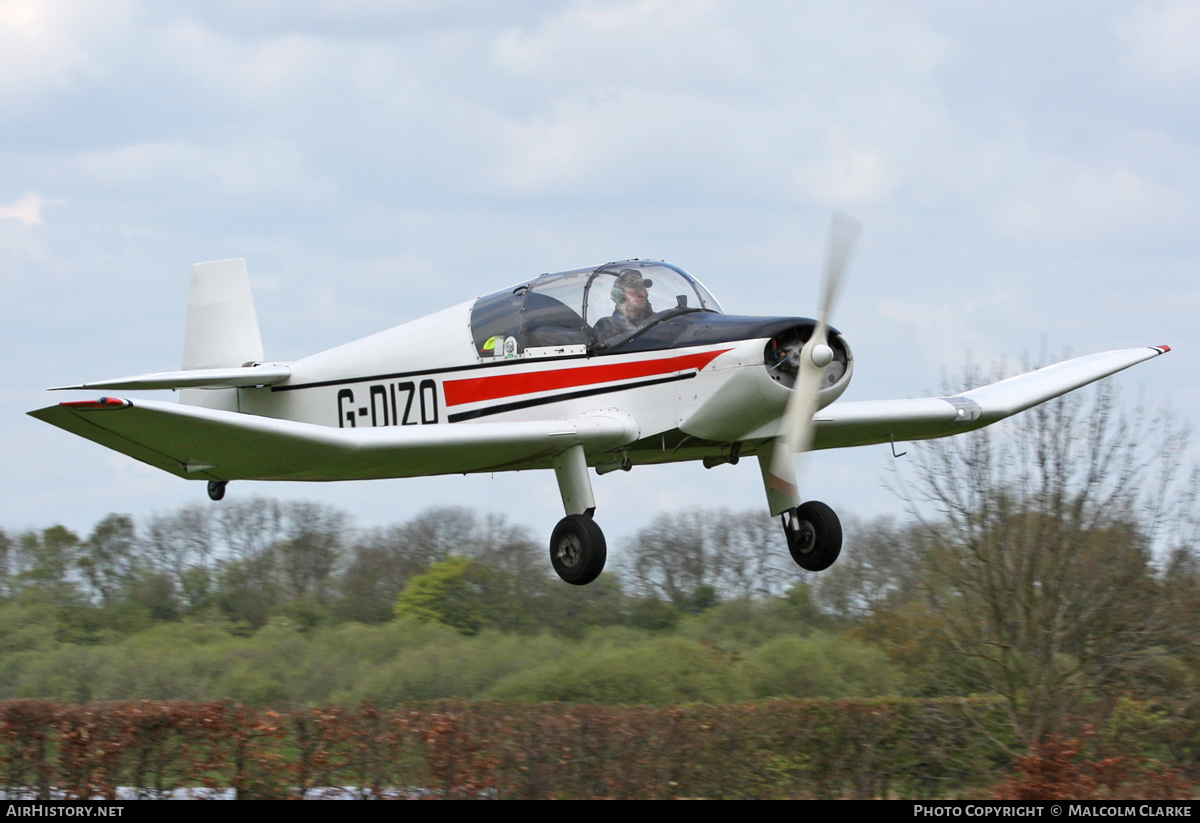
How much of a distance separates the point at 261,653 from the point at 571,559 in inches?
283

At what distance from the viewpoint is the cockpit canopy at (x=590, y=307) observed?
10.7 metres

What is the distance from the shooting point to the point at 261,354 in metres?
14.3

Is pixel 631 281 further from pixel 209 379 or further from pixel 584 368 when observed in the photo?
pixel 209 379

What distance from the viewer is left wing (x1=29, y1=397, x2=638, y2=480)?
865 centimetres

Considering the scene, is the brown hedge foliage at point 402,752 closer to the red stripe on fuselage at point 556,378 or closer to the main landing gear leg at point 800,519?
the main landing gear leg at point 800,519

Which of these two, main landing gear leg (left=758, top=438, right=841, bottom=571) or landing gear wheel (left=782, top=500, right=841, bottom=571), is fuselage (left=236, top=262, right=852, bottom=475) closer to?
main landing gear leg (left=758, top=438, right=841, bottom=571)

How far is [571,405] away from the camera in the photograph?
10.7 metres

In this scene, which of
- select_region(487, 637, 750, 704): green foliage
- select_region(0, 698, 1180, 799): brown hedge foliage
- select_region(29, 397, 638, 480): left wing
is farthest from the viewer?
select_region(487, 637, 750, 704): green foliage

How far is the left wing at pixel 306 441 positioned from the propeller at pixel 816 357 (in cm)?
141

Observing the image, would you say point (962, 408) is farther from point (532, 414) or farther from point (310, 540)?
point (310, 540)

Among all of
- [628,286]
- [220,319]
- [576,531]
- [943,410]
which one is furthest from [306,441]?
[943,410]

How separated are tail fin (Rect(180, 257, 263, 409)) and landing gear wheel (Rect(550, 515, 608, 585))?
17.7 ft

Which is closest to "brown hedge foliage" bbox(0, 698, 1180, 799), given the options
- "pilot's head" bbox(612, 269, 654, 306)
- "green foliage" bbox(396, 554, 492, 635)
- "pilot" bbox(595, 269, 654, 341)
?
"green foliage" bbox(396, 554, 492, 635)

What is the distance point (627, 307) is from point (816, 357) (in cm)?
184
